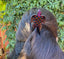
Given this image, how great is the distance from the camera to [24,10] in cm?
225

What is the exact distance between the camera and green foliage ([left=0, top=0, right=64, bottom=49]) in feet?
7.15

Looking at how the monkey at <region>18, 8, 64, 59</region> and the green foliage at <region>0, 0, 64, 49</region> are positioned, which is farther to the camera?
the green foliage at <region>0, 0, 64, 49</region>

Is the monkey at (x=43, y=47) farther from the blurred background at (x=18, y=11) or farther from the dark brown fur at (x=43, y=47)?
the blurred background at (x=18, y=11)

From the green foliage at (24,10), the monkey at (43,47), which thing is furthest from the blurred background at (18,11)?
the monkey at (43,47)

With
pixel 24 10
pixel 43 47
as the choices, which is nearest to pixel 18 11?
pixel 24 10

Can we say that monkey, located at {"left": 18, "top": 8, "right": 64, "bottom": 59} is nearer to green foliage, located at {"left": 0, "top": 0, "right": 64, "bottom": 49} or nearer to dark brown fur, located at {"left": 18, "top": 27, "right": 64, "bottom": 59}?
dark brown fur, located at {"left": 18, "top": 27, "right": 64, "bottom": 59}

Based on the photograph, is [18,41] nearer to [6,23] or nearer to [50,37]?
[50,37]

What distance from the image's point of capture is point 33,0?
2205mm

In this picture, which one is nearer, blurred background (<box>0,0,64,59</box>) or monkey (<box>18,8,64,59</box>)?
monkey (<box>18,8,64,59</box>)

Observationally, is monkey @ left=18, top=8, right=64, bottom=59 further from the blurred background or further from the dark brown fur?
the blurred background

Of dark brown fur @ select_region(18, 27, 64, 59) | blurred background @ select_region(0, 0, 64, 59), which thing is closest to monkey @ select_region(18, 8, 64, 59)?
dark brown fur @ select_region(18, 27, 64, 59)

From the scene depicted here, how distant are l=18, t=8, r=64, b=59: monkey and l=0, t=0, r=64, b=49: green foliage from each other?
1245 millimetres

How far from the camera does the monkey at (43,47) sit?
92 centimetres

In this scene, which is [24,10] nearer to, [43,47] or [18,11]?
[18,11]
